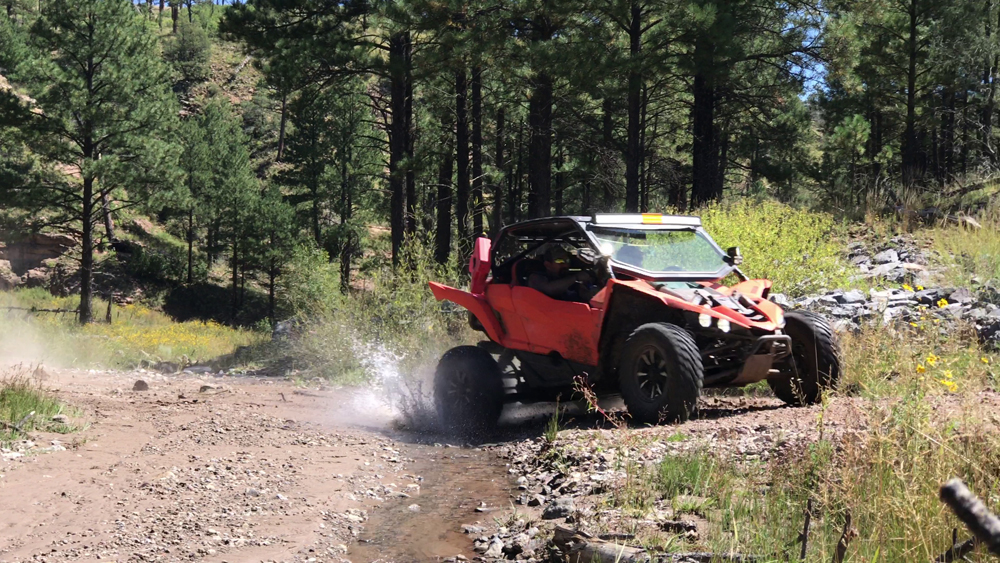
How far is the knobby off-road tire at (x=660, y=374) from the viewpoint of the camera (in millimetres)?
6863

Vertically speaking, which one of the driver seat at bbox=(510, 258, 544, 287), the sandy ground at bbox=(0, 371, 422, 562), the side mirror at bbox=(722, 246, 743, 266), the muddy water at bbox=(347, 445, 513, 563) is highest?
the side mirror at bbox=(722, 246, 743, 266)

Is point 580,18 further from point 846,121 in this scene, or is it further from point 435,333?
point 846,121

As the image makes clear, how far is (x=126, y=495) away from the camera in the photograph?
589 centimetres

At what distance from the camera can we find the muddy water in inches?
211

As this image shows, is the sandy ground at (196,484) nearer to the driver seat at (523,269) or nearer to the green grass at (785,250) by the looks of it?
the driver seat at (523,269)

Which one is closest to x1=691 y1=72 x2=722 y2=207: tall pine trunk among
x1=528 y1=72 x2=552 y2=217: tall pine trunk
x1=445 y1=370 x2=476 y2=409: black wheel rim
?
x1=528 y1=72 x2=552 y2=217: tall pine trunk

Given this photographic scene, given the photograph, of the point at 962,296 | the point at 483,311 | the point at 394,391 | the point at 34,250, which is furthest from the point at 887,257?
the point at 34,250

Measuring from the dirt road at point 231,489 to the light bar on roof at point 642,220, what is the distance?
2463mm

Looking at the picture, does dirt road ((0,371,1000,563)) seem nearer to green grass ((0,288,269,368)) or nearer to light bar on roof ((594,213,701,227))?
light bar on roof ((594,213,701,227))

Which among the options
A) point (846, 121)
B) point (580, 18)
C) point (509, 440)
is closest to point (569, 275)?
point (509, 440)

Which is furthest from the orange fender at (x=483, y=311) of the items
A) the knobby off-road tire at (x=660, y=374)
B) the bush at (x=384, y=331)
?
the bush at (x=384, y=331)

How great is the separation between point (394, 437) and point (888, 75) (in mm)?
27388

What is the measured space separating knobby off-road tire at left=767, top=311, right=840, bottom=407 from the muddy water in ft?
9.22

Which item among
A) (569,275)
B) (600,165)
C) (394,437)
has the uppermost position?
(600,165)
